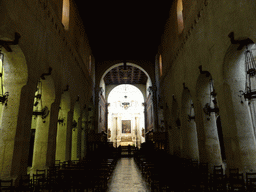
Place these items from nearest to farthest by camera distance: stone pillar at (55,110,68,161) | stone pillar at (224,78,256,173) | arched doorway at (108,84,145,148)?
stone pillar at (224,78,256,173), stone pillar at (55,110,68,161), arched doorway at (108,84,145,148)

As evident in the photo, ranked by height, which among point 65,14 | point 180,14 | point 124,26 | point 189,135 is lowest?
point 189,135

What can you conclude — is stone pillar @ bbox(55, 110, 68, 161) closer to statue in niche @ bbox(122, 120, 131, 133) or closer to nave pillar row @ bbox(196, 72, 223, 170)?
nave pillar row @ bbox(196, 72, 223, 170)

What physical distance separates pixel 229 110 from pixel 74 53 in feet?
29.7

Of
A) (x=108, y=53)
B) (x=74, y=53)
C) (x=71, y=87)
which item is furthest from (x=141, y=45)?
(x=71, y=87)

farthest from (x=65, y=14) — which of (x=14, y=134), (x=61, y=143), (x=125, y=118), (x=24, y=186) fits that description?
(x=125, y=118)

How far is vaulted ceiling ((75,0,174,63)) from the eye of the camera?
13.3 meters

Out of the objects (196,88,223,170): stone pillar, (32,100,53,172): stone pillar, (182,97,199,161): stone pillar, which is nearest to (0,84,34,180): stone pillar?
(32,100,53,172): stone pillar

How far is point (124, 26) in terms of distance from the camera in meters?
15.4

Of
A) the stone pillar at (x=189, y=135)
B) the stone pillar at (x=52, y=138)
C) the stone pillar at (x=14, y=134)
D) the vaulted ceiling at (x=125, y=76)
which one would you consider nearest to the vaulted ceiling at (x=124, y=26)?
the vaulted ceiling at (x=125, y=76)

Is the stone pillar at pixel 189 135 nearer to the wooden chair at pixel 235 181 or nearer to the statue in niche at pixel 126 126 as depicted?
the wooden chair at pixel 235 181

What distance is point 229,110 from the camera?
20.8ft

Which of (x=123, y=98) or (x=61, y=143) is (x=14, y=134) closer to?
(x=61, y=143)

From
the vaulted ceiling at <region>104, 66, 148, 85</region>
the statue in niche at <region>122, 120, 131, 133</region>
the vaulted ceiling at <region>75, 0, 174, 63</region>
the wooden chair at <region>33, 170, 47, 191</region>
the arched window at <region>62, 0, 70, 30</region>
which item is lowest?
the wooden chair at <region>33, 170, 47, 191</region>

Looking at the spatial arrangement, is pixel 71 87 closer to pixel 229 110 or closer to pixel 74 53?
pixel 74 53
